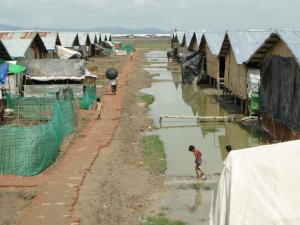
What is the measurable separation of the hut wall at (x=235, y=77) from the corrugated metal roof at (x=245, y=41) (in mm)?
643

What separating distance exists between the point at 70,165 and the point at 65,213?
346cm

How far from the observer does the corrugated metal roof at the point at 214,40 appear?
2919 centimetres

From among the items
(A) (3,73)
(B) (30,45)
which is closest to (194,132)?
(A) (3,73)

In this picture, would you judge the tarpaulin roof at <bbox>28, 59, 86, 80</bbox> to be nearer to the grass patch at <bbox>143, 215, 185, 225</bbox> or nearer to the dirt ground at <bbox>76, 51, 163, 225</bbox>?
the dirt ground at <bbox>76, 51, 163, 225</bbox>

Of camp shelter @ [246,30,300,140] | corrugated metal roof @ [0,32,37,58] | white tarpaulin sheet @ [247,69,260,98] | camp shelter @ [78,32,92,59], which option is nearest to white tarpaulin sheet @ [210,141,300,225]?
camp shelter @ [246,30,300,140]

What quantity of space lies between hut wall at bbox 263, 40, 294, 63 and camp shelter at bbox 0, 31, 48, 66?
36.0ft

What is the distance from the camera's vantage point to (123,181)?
11.6 meters

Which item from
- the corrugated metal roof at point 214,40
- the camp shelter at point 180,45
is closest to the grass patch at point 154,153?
the corrugated metal roof at point 214,40

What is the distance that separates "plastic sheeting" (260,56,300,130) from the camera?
45.8 ft

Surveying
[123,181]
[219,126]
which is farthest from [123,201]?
[219,126]

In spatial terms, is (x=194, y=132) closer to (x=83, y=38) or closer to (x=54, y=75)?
(x=54, y=75)

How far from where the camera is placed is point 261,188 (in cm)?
364

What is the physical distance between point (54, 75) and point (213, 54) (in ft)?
33.6

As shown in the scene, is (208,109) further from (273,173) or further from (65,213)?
(273,173)
